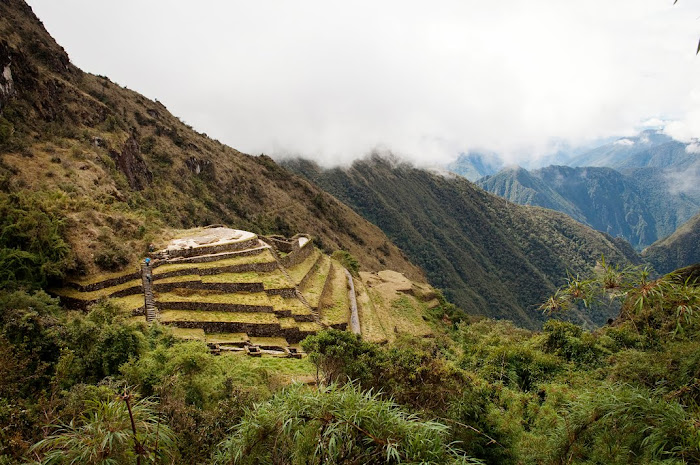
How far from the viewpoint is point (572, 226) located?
190m

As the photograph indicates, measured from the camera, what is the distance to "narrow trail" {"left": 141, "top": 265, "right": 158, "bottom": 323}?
1945cm

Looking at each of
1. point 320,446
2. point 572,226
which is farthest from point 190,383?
point 572,226

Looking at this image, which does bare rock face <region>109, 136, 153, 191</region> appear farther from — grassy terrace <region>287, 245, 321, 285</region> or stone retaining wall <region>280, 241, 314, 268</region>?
grassy terrace <region>287, 245, 321, 285</region>

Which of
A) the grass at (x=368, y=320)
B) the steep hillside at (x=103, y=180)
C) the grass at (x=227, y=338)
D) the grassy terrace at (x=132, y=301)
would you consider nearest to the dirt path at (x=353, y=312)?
the grass at (x=368, y=320)

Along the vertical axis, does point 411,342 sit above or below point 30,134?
below

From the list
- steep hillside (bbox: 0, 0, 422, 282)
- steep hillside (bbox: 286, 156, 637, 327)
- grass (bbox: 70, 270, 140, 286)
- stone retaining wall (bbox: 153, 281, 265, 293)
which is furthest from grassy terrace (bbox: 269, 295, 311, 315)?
steep hillside (bbox: 286, 156, 637, 327)

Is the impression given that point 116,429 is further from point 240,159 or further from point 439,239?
point 439,239

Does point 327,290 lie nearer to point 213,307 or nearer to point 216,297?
point 216,297

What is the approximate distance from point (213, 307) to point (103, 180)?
18.9 meters

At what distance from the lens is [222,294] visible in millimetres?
22531

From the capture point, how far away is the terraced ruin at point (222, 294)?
19.6 m

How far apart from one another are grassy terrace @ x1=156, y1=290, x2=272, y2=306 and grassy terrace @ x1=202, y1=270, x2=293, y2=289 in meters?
0.88

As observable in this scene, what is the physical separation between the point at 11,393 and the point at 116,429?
4.31 m

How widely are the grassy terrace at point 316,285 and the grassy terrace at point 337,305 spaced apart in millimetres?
876
